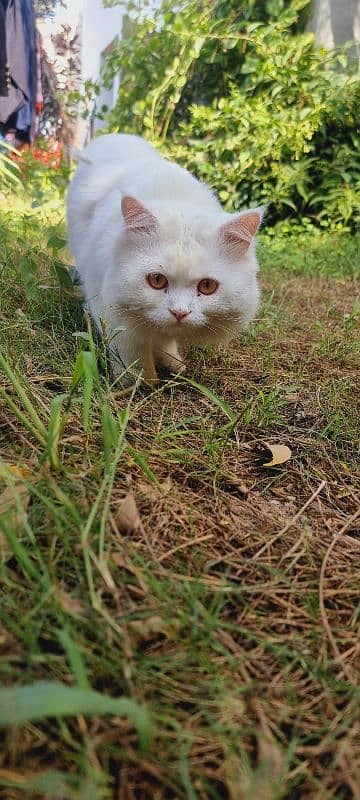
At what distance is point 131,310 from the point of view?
68.3 inches

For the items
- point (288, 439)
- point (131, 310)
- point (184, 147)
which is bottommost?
point (288, 439)

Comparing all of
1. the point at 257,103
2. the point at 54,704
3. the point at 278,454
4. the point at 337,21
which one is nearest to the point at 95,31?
the point at 257,103

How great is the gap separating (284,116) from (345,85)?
590 millimetres

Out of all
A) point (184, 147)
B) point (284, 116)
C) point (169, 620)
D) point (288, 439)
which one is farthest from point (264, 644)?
point (184, 147)

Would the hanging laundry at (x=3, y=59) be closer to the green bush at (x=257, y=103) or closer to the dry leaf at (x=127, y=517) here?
the green bush at (x=257, y=103)

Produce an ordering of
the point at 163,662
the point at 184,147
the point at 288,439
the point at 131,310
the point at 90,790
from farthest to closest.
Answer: the point at 184,147 < the point at 131,310 < the point at 288,439 < the point at 163,662 < the point at 90,790

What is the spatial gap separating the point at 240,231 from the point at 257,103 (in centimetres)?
406

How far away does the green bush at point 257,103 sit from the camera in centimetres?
495

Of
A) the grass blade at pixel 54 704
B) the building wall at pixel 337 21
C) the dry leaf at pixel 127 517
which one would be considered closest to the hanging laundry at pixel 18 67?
the building wall at pixel 337 21

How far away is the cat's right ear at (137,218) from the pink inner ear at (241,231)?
0.71 ft

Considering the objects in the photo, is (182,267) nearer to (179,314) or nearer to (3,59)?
(179,314)

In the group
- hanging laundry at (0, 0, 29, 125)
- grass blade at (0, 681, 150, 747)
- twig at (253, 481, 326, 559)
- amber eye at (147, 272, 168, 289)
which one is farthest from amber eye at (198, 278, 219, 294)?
hanging laundry at (0, 0, 29, 125)

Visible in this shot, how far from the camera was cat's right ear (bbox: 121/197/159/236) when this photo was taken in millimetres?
1674

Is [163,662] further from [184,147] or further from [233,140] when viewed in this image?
[184,147]
